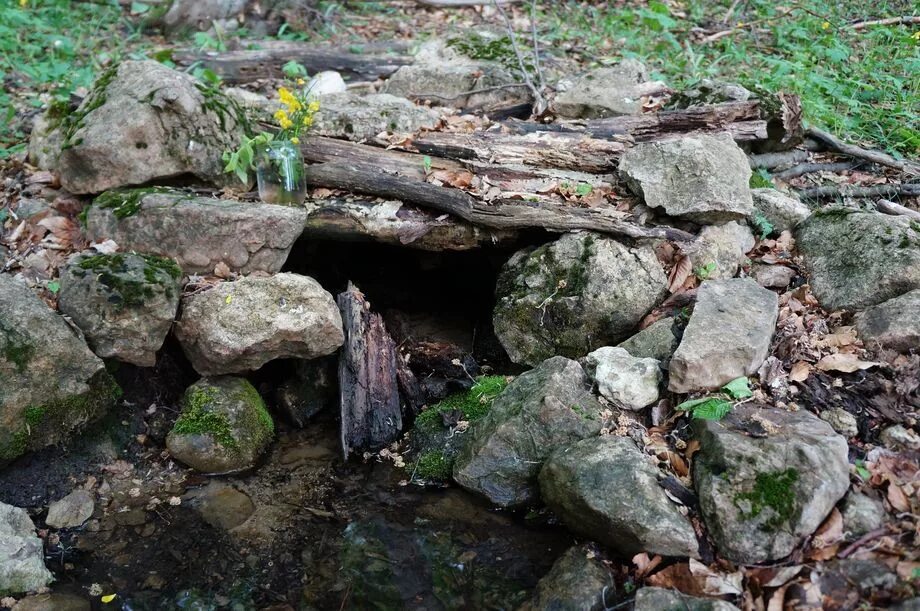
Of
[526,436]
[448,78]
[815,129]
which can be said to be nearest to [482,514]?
[526,436]

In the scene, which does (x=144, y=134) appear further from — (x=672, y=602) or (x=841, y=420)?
(x=841, y=420)

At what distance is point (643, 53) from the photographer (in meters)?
8.13

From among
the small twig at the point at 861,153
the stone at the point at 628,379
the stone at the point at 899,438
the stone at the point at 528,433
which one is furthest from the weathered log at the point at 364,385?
the small twig at the point at 861,153

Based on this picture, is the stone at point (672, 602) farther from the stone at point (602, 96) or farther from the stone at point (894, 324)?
the stone at point (602, 96)

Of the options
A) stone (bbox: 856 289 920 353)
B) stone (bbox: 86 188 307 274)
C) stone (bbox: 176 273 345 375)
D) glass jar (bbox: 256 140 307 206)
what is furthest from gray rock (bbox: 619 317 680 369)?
glass jar (bbox: 256 140 307 206)

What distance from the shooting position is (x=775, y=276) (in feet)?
15.9

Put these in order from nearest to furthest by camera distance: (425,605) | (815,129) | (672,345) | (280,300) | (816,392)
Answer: (425,605), (816,392), (672,345), (280,300), (815,129)

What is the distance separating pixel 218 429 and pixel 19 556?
50.2 inches

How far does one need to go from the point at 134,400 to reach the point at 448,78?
13.0 ft

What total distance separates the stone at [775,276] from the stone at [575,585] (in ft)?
7.61

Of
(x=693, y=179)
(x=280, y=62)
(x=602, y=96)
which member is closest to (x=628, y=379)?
(x=693, y=179)

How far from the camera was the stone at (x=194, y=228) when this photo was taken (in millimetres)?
4734

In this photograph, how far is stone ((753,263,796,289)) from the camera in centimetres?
484

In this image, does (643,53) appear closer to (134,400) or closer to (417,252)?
(417,252)
